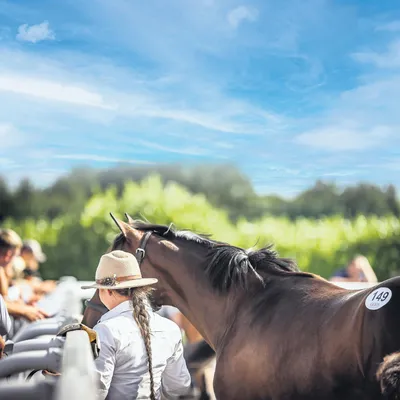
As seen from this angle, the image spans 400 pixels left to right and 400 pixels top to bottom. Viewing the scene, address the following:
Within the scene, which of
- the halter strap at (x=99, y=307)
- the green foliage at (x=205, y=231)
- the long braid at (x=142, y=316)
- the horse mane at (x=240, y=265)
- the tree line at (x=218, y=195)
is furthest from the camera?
the tree line at (x=218, y=195)

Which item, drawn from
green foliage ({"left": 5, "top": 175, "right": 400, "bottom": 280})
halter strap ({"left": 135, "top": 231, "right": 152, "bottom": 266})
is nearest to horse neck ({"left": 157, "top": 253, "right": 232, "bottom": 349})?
halter strap ({"left": 135, "top": 231, "right": 152, "bottom": 266})

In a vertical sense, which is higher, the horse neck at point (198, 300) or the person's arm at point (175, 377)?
the horse neck at point (198, 300)

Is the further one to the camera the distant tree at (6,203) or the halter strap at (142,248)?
the distant tree at (6,203)

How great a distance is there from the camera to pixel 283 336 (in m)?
3.39

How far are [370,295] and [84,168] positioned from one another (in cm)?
2394

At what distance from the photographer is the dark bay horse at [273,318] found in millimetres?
2875

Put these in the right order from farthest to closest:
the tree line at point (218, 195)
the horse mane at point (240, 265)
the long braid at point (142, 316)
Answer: the tree line at point (218, 195), the horse mane at point (240, 265), the long braid at point (142, 316)

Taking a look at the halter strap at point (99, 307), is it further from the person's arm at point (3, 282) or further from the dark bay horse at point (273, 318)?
the person's arm at point (3, 282)

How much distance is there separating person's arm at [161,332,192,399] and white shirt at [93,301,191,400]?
3 centimetres

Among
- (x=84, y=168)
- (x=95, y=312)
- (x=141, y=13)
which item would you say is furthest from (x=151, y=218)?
(x=84, y=168)

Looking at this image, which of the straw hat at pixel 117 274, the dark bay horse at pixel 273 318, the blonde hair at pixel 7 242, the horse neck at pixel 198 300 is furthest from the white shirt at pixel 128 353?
the blonde hair at pixel 7 242

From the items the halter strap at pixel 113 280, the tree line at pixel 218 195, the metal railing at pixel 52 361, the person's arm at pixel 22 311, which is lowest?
the person's arm at pixel 22 311

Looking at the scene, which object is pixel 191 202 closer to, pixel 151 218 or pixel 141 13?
pixel 151 218

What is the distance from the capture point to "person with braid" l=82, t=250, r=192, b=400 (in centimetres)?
261
